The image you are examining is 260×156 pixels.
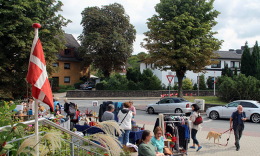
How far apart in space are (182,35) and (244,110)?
35.7 feet

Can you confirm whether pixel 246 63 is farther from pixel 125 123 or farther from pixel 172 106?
pixel 125 123

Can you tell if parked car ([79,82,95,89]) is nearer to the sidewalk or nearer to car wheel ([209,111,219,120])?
car wheel ([209,111,219,120])

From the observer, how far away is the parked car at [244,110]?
15930 millimetres

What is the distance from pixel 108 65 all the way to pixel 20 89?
946 inches

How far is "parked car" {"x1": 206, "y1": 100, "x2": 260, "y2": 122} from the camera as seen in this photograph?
627 inches

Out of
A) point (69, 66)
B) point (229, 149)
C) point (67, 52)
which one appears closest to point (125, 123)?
point (229, 149)

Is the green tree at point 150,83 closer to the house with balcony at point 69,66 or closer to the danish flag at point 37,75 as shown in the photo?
the house with balcony at point 69,66

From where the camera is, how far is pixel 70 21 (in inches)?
886

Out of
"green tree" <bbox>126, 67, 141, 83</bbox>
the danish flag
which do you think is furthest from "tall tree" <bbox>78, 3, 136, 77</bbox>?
the danish flag

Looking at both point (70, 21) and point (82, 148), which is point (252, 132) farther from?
point (70, 21)

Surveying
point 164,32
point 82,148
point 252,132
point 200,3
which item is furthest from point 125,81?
point 82,148

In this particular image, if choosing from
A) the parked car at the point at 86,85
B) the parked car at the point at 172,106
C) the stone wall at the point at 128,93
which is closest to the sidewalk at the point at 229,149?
the parked car at the point at 172,106

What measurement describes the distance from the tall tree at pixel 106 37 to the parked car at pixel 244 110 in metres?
26.7

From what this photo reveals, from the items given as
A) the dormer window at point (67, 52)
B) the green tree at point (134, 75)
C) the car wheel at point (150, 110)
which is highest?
the dormer window at point (67, 52)
